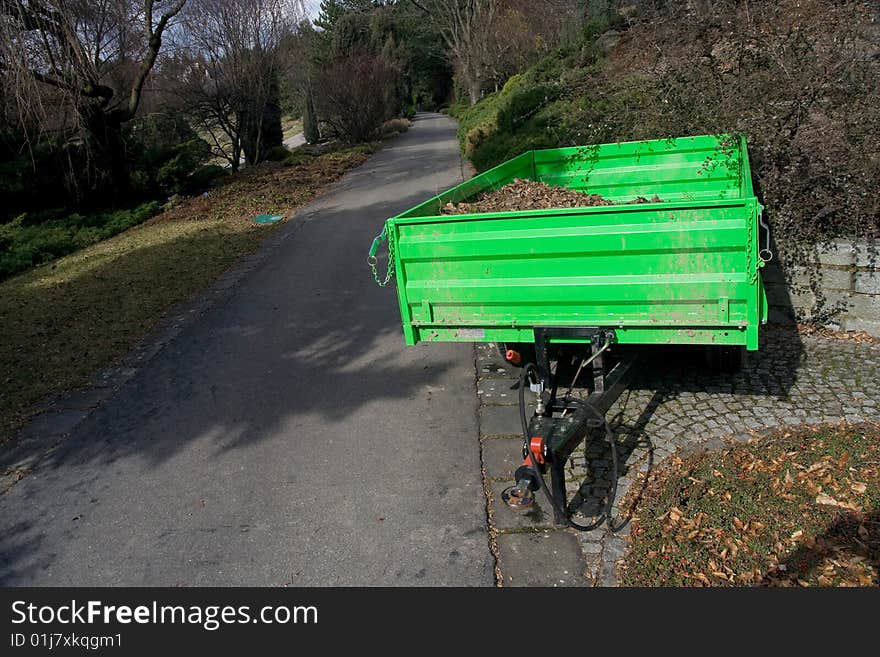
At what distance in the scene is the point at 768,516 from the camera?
3693 mm

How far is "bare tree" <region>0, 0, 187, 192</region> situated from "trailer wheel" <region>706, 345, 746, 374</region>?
10302 millimetres

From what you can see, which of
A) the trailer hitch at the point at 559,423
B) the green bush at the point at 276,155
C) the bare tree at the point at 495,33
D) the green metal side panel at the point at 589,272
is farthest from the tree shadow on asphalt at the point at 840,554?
the bare tree at the point at 495,33

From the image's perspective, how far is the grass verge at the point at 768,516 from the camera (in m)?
3.35

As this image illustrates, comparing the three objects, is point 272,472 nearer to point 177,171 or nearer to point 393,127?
point 177,171

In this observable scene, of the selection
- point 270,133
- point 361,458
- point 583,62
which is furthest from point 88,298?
point 270,133

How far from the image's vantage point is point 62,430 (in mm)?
5672

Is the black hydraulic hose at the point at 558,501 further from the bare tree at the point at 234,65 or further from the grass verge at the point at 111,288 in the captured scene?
the bare tree at the point at 234,65

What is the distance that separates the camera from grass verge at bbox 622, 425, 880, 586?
335cm

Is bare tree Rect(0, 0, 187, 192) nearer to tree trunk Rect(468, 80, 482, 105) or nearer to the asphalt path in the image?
the asphalt path

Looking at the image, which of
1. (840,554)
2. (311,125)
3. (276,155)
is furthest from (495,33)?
(840,554)

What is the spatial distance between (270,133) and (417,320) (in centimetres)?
2065

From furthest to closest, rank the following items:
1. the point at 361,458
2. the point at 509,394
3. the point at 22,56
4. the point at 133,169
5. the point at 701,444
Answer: the point at 133,169
the point at 22,56
the point at 509,394
the point at 361,458
the point at 701,444
